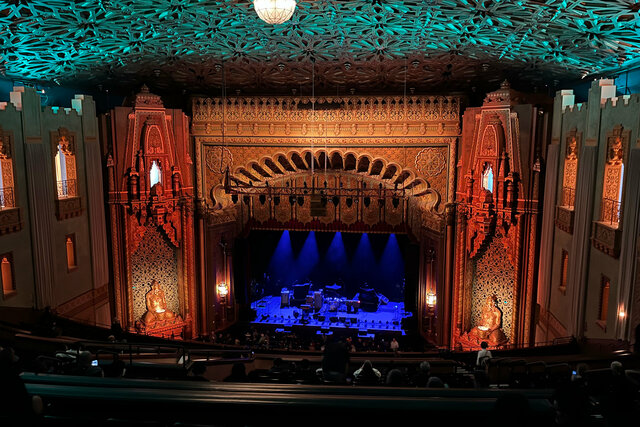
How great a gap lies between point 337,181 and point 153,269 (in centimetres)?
668

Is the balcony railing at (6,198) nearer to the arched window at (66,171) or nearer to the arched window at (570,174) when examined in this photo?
the arched window at (66,171)

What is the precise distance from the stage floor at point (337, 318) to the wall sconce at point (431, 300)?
6.93 feet

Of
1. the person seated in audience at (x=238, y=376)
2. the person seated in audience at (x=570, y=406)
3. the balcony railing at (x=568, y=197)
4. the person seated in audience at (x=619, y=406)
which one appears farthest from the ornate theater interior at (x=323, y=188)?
the person seated in audience at (x=619, y=406)

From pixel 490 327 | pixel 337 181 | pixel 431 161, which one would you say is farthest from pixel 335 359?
pixel 337 181

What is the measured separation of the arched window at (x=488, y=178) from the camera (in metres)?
13.9

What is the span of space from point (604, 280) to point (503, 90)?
19.0 ft

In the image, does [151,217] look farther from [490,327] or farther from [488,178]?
[490,327]

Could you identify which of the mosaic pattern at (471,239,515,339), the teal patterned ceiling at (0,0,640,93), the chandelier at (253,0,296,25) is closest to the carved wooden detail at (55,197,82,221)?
the teal patterned ceiling at (0,0,640,93)

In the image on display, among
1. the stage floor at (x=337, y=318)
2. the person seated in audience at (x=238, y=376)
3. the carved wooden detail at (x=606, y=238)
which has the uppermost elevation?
the carved wooden detail at (x=606, y=238)

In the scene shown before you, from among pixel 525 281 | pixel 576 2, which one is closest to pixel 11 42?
pixel 576 2

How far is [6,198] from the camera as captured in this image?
10.9 metres

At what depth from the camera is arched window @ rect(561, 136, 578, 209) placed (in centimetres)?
1140

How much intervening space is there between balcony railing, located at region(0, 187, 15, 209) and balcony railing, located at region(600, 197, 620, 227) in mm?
12396

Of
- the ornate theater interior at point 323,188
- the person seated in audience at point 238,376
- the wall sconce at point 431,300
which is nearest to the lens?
the person seated in audience at point 238,376
